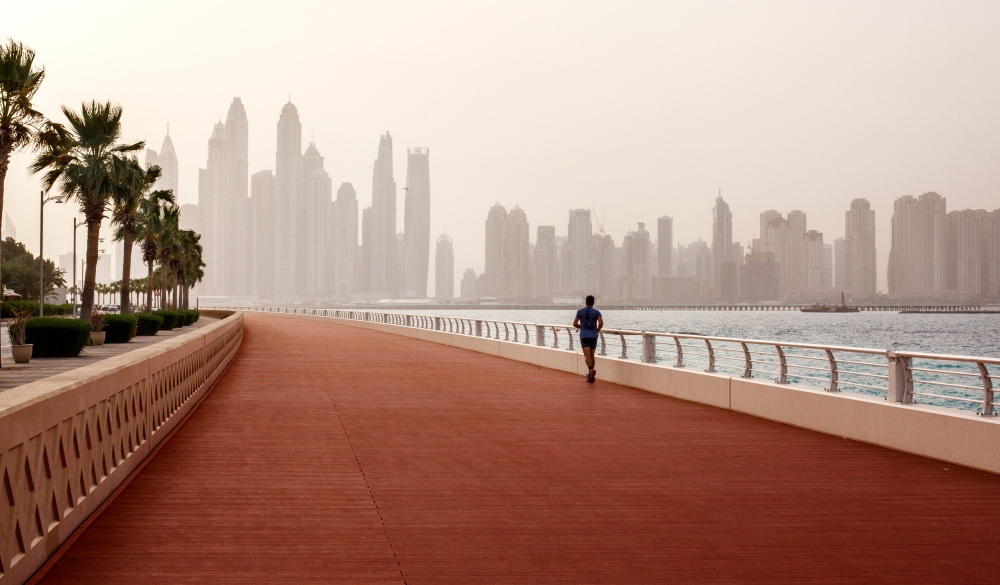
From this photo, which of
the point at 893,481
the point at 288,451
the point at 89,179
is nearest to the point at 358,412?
the point at 288,451

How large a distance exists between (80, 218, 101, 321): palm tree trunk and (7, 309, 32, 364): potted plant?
1072 cm

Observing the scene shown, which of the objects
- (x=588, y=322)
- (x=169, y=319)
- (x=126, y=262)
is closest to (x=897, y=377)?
(x=588, y=322)

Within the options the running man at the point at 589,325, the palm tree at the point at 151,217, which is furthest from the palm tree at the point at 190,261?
the running man at the point at 589,325

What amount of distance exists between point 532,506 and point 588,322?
41.7 feet

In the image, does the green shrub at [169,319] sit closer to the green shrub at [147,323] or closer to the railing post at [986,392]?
the green shrub at [147,323]

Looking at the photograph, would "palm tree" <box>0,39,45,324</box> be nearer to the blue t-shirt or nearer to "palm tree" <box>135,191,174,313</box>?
the blue t-shirt

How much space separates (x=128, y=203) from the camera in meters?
54.9

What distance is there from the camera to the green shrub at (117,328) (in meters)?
49.8

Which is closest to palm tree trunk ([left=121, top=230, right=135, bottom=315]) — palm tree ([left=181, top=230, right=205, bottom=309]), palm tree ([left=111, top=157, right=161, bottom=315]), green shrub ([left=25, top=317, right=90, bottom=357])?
palm tree ([left=111, top=157, right=161, bottom=315])

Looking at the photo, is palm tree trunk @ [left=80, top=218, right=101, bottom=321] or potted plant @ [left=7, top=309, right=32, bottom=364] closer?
potted plant @ [left=7, top=309, right=32, bottom=364]

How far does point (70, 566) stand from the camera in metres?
6.50

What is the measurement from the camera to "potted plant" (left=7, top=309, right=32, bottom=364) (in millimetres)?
33562

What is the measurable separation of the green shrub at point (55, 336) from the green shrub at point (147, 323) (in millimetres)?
20584

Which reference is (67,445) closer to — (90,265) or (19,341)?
(19,341)
